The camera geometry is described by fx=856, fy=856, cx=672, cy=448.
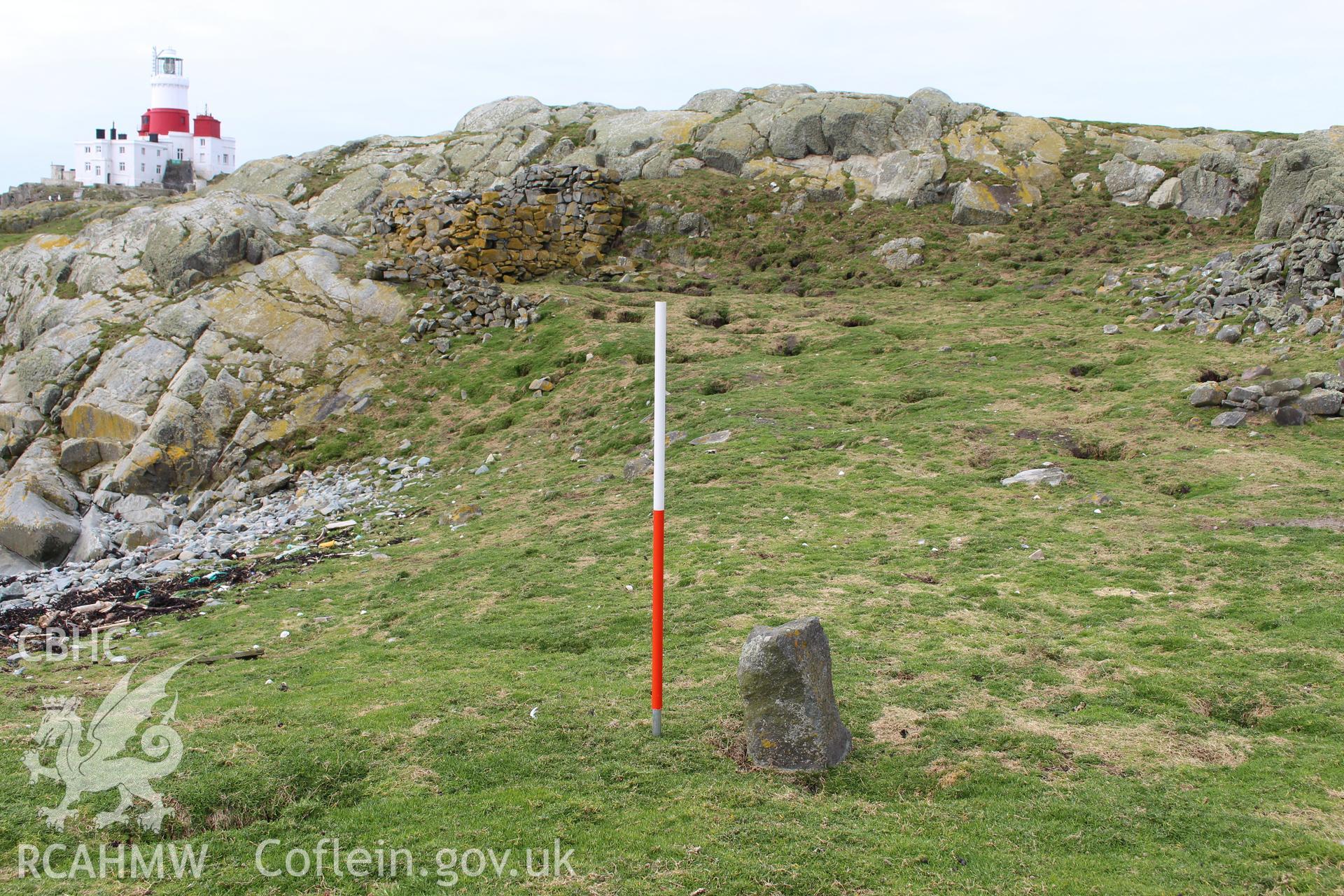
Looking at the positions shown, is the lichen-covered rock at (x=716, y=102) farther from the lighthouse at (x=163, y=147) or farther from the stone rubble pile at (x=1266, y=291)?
the lighthouse at (x=163, y=147)

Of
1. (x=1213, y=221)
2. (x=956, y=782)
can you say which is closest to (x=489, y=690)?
(x=956, y=782)

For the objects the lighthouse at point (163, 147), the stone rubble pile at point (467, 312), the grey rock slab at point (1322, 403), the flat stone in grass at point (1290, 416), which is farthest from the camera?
the lighthouse at point (163, 147)

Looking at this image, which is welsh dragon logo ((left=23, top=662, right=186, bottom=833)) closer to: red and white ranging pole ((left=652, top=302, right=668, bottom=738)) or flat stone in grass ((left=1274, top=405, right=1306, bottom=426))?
red and white ranging pole ((left=652, top=302, right=668, bottom=738))

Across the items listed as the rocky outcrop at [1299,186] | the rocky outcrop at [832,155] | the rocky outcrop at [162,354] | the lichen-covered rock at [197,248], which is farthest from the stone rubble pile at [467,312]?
the rocky outcrop at [1299,186]

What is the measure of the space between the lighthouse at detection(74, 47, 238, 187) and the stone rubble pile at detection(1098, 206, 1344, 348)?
10575 centimetres

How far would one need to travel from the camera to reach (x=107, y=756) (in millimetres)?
9016

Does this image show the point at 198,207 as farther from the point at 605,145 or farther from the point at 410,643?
the point at 410,643

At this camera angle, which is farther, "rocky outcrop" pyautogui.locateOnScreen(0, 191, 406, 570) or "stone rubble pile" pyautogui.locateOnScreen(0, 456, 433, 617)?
"rocky outcrop" pyautogui.locateOnScreen(0, 191, 406, 570)

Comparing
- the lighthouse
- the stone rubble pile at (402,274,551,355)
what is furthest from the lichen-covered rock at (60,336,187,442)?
the lighthouse

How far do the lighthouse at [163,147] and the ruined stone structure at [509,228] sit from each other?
78.6 meters

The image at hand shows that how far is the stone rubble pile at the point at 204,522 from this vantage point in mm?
20500

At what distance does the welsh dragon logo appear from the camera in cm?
812

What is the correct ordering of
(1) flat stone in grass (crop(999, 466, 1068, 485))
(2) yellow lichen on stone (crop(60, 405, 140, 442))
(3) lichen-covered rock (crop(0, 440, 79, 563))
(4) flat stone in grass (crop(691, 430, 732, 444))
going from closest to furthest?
(1) flat stone in grass (crop(999, 466, 1068, 485)), (4) flat stone in grass (crop(691, 430, 732, 444)), (3) lichen-covered rock (crop(0, 440, 79, 563)), (2) yellow lichen on stone (crop(60, 405, 140, 442))

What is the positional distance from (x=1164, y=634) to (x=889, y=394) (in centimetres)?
1387
